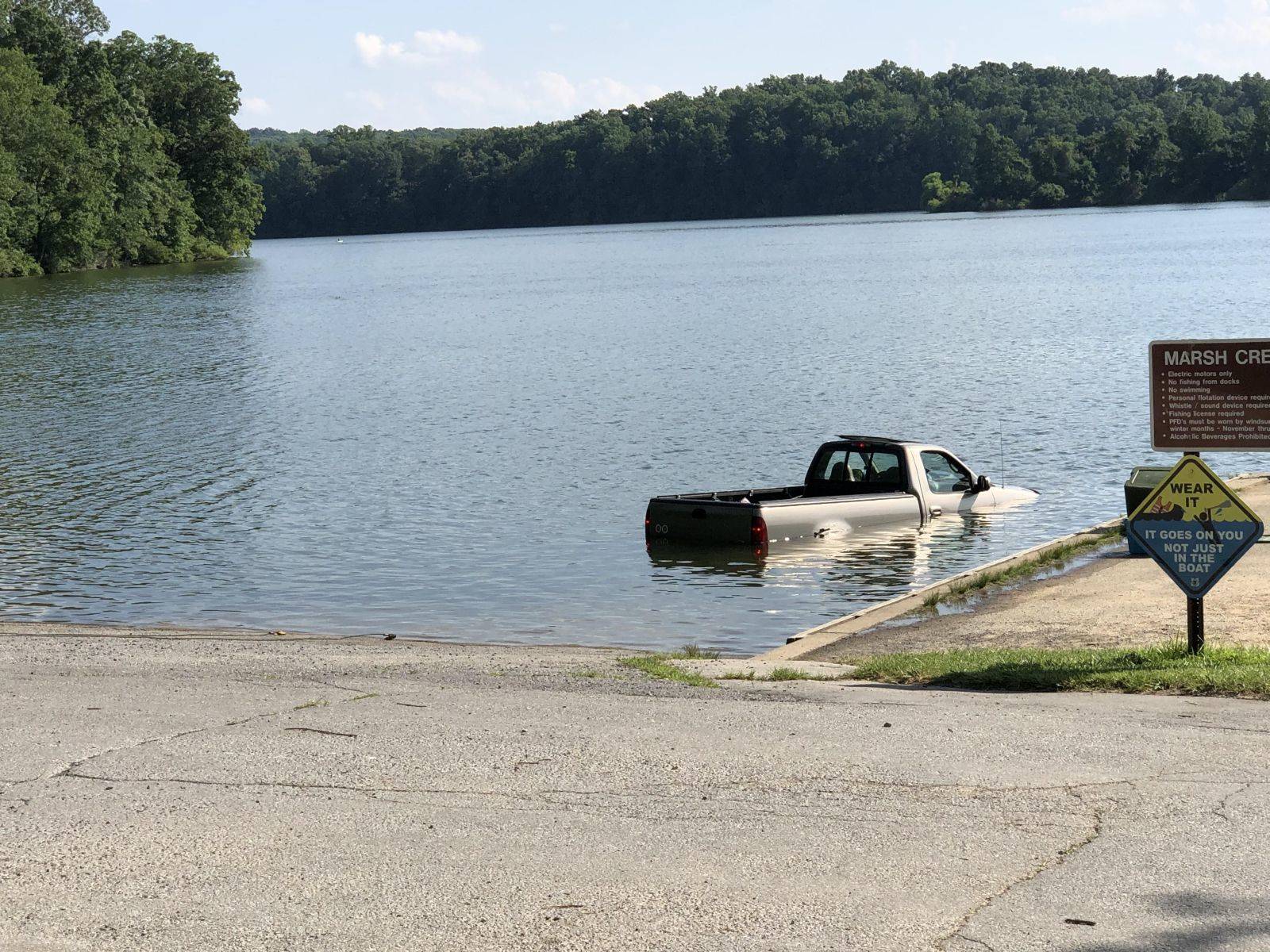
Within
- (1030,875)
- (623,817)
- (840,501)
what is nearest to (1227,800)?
(1030,875)

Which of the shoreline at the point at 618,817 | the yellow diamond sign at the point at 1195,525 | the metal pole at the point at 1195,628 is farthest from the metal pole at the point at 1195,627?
the shoreline at the point at 618,817

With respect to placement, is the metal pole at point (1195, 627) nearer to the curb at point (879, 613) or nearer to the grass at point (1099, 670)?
the grass at point (1099, 670)

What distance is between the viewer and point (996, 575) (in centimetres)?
1783

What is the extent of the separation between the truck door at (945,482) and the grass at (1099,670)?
34.7ft

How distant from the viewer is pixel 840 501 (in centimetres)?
2158

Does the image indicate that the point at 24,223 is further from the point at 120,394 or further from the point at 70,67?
the point at 120,394

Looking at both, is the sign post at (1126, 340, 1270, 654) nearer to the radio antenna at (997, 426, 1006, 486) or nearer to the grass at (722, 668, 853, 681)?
the grass at (722, 668, 853, 681)

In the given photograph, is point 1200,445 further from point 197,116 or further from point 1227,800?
point 197,116

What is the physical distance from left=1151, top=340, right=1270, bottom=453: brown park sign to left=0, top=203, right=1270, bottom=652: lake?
5402 millimetres

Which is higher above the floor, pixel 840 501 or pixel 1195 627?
pixel 1195 627

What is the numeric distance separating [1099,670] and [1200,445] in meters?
1.83

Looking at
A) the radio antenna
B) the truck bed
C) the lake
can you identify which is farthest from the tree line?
the truck bed

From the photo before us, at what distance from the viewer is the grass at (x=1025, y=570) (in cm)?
1680

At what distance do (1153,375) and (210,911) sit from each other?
7915 millimetres
